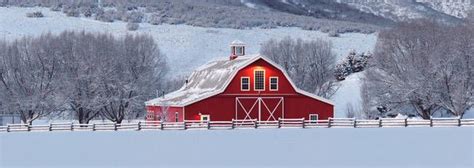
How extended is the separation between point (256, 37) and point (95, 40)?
1454 inches

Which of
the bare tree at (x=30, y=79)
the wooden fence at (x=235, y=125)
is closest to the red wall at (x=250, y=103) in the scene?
the wooden fence at (x=235, y=125)

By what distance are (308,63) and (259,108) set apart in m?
19.0

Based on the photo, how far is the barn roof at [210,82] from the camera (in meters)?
55.8

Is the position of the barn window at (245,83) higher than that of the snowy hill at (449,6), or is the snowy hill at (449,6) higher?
the snowy hill at (449,6)

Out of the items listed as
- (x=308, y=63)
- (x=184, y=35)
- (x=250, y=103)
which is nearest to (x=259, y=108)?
(x=250, y=103)

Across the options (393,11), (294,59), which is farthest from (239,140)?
(393,11)

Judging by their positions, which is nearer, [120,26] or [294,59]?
[294,59]

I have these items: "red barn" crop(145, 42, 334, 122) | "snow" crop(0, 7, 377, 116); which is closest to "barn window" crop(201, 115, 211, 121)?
"red barn" crop(145, 42, 334, 122)

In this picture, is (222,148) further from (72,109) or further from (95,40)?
(95,40)

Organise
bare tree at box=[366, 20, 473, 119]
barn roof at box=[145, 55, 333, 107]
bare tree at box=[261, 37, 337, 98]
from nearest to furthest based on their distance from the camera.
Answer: barn roof at box=[145, 55, 333, 107]
bare tree at box=[366, 20, 473, 119]
bare tree at box=[261, 37, 337, 98]

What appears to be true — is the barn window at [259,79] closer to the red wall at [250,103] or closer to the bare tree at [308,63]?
the red wall at [250,103]

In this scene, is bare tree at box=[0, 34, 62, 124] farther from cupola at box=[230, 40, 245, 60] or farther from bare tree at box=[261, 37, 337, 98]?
bare tree at box=[261, 37, 337, 98]

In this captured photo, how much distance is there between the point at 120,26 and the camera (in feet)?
341

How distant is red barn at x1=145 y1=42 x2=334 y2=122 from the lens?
55.4 meters
